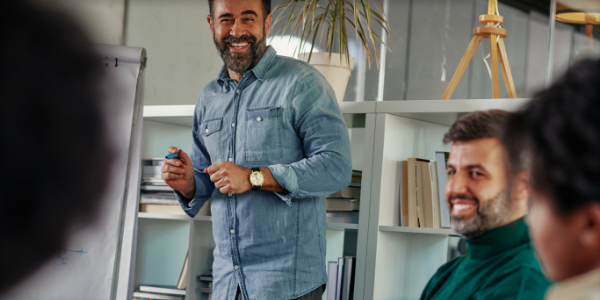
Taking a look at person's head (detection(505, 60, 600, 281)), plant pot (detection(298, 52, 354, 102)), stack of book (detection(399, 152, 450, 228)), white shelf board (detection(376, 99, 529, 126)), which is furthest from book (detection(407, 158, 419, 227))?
person's head (detection(505, 60, 600, 281))

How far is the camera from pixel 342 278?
2.15 metres

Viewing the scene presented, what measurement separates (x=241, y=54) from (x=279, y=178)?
1.56 feet

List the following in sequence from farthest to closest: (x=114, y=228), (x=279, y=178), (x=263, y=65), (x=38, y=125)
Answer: (x=263, y=65)
(x=279, y=178)
(x=114, y=228)
(x=38, y=125)

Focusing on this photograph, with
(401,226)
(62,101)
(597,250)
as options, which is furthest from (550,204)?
(401,226)

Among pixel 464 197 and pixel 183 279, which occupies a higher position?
pixel 464 197

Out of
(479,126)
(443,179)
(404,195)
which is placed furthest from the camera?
(404,195)

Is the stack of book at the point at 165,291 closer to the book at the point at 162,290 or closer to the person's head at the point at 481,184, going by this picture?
the book at the point at 162,290

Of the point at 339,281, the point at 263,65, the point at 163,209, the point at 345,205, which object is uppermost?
the point at 263,65

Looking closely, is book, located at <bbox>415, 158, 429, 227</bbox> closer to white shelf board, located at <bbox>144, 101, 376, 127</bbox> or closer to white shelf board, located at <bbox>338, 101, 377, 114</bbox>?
white shelf board, located at <bbox>338, 101, 377, 114</bbox>

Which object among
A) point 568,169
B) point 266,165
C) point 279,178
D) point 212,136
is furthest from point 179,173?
point 568,169

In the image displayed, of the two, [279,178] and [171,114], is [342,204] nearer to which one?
[279,178]

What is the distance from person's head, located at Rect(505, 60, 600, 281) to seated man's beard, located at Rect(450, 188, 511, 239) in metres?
0.53

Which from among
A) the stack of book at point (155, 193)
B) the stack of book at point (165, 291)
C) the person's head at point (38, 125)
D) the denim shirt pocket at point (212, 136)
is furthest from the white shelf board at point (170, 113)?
the person's head at point (38, 125)

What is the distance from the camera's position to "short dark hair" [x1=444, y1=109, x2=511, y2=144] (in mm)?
1062
